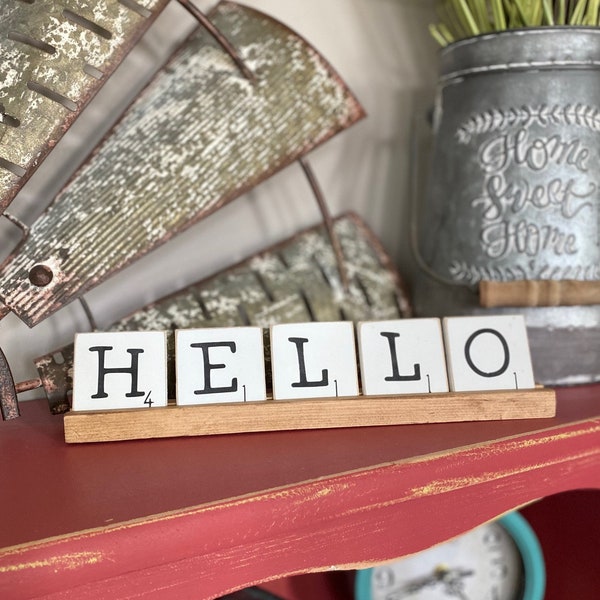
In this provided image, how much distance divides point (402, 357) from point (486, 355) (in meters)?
0.08

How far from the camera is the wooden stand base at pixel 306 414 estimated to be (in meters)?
0.57

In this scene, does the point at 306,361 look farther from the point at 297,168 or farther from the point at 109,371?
the point at 297,168

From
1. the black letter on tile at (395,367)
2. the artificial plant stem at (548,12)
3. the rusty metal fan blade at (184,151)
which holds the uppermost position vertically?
the artificial plant stem at (548,12)

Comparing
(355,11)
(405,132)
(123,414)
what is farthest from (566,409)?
(355,11)

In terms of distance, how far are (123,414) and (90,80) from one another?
337 millimetres

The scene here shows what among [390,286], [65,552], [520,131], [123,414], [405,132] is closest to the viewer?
[65,552]

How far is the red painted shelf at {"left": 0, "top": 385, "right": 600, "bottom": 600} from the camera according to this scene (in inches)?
16.6

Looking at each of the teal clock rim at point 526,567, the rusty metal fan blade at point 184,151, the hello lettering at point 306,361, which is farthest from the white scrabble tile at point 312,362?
the teal clock rim at point 526,567

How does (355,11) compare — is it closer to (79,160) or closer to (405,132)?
(405,132)

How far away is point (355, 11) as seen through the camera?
0.99 meters

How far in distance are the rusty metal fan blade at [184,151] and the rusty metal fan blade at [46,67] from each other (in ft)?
0.23

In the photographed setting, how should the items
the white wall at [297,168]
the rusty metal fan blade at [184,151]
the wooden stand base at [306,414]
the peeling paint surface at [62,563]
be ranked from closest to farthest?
the peeling paint surface at [62,563] < the wooden stand base at [306,414] < the rusty metal fan blade at [184,151] < the white wall at [297,168]

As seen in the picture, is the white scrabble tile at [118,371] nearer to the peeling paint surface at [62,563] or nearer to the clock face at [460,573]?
the peeling paint surface at [62,563]

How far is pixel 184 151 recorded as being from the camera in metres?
0.74
